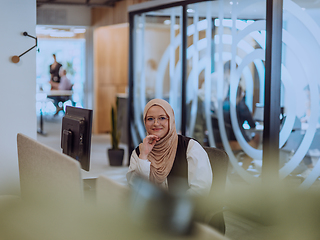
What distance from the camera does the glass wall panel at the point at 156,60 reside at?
5410 millimetres

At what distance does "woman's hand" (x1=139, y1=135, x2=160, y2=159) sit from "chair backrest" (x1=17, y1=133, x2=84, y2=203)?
24.1 inches

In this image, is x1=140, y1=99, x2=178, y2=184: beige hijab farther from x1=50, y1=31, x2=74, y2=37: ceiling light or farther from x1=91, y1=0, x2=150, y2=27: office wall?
x1=50, y1=31, x2=74, y2=37: ceiling light

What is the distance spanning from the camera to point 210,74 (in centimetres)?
471

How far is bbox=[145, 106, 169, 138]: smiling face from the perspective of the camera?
2.60m

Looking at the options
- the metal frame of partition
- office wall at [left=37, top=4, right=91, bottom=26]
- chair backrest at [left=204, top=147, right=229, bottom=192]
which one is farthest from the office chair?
office wall at [left=37, top=4, right=91, bottom=26]

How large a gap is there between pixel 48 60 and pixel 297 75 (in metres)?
6.11

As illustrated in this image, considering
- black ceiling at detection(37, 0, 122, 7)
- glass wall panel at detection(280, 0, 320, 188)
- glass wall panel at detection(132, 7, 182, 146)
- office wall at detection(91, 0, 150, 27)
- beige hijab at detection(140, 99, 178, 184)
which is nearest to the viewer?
beige hijab at detection(140, 99, 178, 184)

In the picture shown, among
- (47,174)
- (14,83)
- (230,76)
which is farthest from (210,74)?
(47,174)

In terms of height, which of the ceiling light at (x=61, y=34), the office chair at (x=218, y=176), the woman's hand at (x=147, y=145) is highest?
the ceiling light at (x=61, y=34)

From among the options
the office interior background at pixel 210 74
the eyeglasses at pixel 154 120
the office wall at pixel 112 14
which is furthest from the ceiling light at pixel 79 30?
the eyeglasses at pixel 154 120

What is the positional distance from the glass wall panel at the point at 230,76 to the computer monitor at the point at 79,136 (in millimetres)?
1947

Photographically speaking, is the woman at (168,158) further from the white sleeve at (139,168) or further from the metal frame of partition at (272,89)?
the metal frame of partition at (272,89)

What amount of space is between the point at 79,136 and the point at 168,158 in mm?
577

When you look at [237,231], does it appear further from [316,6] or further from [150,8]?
[150,8]
